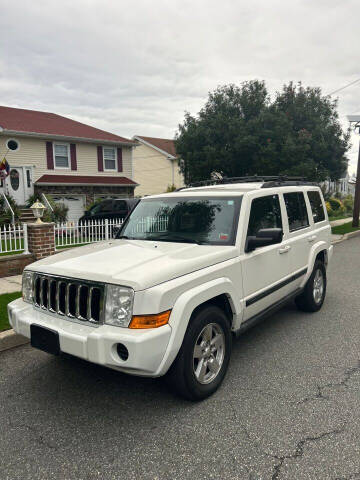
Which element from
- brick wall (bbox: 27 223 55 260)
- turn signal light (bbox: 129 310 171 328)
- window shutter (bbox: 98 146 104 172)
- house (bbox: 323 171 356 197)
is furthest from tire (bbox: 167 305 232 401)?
window shutter (bbox: 98 146 104 172)

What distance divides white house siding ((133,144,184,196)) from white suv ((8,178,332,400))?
2893 centimetres

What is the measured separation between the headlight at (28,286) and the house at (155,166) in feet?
96.3

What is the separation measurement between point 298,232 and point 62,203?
18168 millimetres

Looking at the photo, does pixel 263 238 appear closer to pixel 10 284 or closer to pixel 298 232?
pixel 298 232

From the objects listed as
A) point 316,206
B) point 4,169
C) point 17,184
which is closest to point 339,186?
point 17,184

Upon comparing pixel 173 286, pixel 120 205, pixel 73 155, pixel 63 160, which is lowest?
pixel 173 286

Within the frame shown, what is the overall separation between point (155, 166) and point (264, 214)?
30.5 m

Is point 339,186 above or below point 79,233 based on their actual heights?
above

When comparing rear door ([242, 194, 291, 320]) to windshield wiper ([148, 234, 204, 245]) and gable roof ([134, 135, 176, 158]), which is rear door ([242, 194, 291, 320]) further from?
gable roof ([134, 135, 176, 158])

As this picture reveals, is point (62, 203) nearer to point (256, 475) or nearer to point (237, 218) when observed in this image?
point (237, 218)

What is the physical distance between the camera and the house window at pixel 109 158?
2320 centimetres

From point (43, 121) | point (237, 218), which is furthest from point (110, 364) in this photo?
point (43, 121)

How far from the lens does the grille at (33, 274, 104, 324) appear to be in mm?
2875

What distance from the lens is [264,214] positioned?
4121 millimetres
